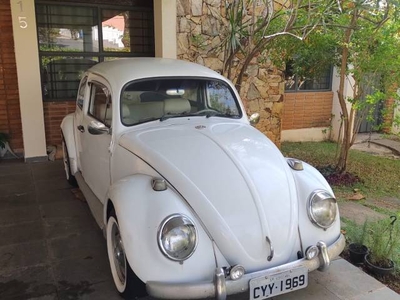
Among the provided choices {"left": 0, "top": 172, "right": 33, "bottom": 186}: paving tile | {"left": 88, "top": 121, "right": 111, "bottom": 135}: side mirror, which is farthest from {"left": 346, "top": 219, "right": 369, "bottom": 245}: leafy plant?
{"left": 0, "top": 172, "right": 33, "bottom": 186}: paving tile

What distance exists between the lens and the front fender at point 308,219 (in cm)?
263

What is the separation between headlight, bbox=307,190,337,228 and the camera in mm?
2682

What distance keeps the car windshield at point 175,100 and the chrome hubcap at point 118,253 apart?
1.03 meters

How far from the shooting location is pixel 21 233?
376 centimetres

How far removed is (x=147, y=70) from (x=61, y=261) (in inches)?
76.6

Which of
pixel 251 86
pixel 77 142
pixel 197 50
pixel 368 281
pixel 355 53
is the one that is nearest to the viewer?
pixel 368 281

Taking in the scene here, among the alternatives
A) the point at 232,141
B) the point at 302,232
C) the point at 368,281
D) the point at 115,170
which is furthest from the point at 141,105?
the point at 368,281

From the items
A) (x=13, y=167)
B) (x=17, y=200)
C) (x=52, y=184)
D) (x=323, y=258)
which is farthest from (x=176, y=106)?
(x=13, y=167)

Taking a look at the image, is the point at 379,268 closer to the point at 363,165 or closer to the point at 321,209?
the point at 321,209

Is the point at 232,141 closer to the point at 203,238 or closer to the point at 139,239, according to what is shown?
the point at 203,238

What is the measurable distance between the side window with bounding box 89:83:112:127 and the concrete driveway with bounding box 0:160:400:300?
1148 millimetres

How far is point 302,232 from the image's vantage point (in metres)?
2.62

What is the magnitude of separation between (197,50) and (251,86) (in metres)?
1.40

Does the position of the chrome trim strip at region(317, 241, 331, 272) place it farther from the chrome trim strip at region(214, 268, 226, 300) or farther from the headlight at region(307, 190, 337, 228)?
the chrome trim strip at region(214, 268, 226, 300)
